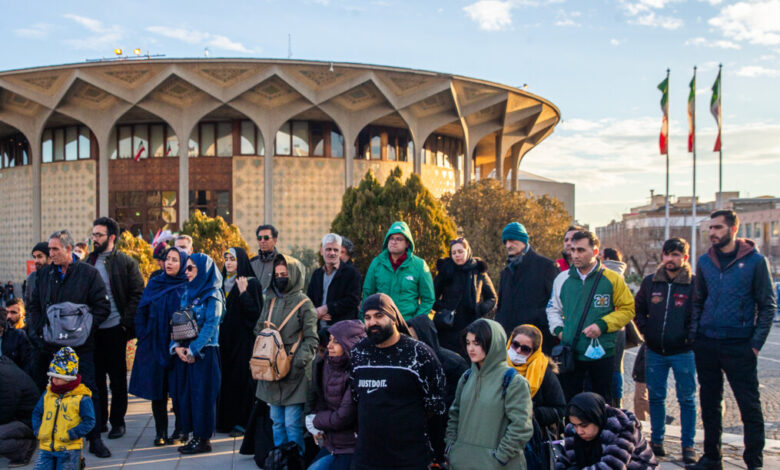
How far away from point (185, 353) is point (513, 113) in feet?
82.5

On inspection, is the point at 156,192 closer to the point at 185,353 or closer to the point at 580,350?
the point at 185,353

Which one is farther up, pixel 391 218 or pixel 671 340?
pixel 391 218

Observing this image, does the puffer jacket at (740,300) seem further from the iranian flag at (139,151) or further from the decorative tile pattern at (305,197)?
the iranian flag at (139,151)

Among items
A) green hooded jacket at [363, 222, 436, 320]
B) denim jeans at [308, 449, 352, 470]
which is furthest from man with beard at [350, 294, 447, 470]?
green hooded jacket at [363, 222, 436, 320]

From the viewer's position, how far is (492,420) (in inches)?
133

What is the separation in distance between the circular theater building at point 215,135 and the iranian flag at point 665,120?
221 inches

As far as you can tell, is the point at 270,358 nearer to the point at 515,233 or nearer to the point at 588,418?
the point at 588,418

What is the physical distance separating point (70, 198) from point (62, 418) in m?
24.2

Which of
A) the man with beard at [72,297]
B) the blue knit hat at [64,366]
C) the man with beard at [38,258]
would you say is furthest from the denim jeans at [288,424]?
the man with beard at [38,258]

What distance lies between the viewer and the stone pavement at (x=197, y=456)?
16.2ft

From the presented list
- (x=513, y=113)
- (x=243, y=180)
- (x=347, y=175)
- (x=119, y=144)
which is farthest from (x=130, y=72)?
(x=513, y=113)

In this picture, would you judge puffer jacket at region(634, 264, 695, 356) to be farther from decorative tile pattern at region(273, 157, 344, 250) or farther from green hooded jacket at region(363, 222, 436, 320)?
decorative tile pattern at region(273, 157, 344, 250)

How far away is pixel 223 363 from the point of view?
602cm

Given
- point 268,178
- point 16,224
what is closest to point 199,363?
point 268,178
